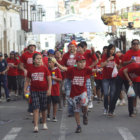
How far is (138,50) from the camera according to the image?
12.2 m

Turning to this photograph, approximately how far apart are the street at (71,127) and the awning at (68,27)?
11571 millimetres

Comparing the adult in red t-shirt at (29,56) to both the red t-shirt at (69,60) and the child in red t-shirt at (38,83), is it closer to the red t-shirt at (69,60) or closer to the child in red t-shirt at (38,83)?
the red t-shirt at (69,60)

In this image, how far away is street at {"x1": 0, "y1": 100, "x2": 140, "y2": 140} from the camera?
31.4 ft

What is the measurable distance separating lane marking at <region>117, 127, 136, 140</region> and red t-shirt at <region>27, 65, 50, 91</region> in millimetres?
1781

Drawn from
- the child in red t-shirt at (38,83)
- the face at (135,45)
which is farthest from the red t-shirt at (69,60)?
the child in red t-shirt at (38,83)

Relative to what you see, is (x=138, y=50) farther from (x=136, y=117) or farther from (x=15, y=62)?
(x=15, y=62)

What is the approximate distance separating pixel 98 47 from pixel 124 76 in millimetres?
31990

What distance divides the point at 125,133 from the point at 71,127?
4.74 ft

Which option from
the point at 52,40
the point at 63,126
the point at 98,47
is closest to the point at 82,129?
the point at 63,126

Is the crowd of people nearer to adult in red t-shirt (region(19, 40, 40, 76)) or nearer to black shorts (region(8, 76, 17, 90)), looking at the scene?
adult in red t-shirt (region(19, 40, 40, 76))

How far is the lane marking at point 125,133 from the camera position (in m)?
9.31

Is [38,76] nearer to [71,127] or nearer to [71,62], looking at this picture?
[71,127]

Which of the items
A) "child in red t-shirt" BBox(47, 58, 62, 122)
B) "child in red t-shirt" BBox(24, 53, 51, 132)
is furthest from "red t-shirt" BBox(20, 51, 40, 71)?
"child in red t-shirt" BBox(24, 53, 51, 132)

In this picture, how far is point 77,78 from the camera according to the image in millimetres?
10094
